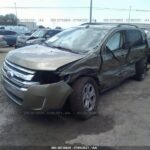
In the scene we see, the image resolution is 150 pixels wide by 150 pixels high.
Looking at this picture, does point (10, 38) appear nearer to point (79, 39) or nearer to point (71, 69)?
point (79, 39)

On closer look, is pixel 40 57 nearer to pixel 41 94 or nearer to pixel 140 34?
pixel 41 94

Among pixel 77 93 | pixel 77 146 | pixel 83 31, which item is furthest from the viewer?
pixel 83 31

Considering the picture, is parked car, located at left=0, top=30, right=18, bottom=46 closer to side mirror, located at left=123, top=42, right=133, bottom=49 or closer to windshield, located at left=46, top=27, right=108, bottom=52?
windshield, located at left=46, top=27, right=108, bottom=52

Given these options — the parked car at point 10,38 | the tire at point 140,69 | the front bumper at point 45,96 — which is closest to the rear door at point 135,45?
the tire at point 140,69

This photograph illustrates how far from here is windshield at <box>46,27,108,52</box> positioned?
16.8 ft

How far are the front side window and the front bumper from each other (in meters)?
1.69

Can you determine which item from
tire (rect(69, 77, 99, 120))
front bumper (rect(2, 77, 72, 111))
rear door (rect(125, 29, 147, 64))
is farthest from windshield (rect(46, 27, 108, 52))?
front bumper (rect(2, 77, 72, 111))

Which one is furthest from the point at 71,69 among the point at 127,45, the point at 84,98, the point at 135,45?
the point at 135,45

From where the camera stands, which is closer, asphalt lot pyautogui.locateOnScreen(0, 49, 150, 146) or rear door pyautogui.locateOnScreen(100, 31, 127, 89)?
asphalt lot pyautogui.locateOnScreen(0, 49, 150, 146)

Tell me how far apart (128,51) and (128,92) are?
1042mm

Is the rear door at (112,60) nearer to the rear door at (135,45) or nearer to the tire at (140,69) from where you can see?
the rear door at (135,45)

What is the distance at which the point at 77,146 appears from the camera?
3.63 metres

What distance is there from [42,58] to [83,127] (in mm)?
1380

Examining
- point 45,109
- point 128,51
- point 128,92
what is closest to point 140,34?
point 128,51
